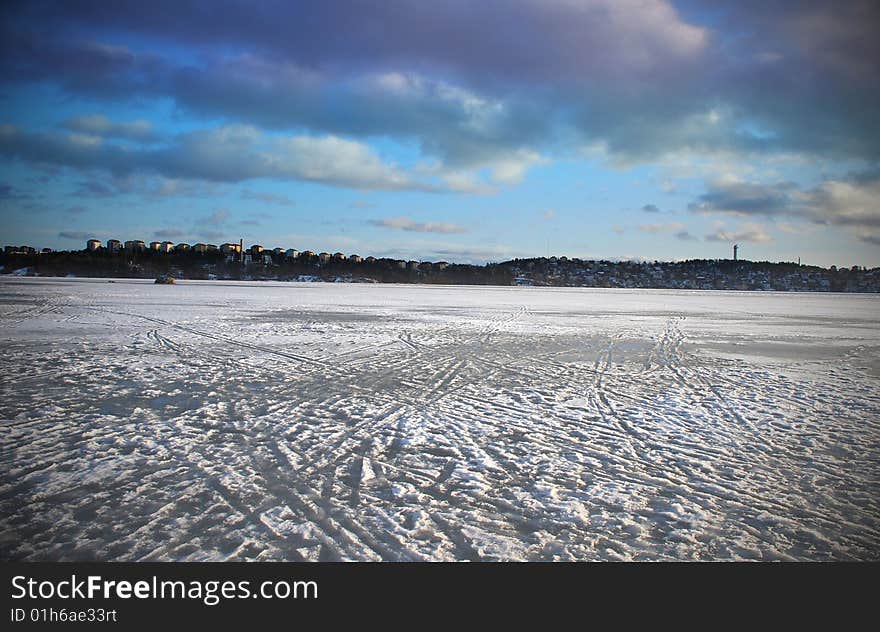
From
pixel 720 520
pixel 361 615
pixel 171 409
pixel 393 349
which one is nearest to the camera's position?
pixel 361 615

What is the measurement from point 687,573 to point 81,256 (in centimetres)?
15501

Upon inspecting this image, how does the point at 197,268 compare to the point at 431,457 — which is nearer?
the point at 431,457

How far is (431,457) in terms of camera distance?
14.9 feet

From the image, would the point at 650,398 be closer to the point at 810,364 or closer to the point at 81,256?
the point at 810,364

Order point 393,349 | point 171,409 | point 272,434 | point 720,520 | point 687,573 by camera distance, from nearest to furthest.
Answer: point 687,573, point 720,520, point 272,434, point 171,409, point 393,349

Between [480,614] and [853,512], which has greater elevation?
[853,512]

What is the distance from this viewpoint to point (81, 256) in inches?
5054

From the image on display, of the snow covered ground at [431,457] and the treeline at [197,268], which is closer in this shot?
the snow covered ground at [431,457]

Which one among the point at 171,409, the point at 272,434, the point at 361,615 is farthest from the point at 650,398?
the point at 171,409

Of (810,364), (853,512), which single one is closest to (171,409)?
(853,512)

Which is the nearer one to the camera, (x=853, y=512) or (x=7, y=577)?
(x=7, y=577)

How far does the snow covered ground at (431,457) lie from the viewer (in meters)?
3.11

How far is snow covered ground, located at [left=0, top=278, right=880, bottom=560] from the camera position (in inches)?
122

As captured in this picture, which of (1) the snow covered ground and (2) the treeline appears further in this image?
(2) the treeline
